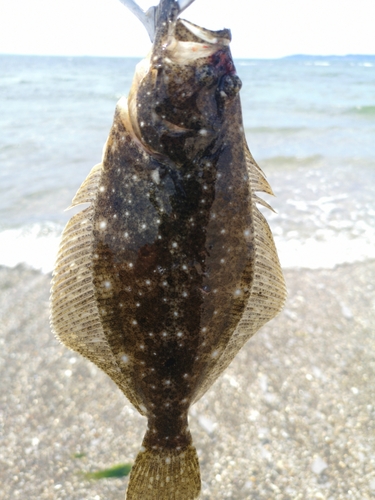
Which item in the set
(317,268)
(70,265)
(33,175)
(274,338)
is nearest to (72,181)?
(33,175)

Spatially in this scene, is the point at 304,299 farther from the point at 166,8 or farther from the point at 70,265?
the point at 166,8

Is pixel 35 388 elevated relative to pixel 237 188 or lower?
lower

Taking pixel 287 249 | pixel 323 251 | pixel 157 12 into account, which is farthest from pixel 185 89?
pixel 323 251

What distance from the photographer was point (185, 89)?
2.12 m

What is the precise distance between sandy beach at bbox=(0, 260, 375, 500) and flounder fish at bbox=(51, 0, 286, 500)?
5.82 ft

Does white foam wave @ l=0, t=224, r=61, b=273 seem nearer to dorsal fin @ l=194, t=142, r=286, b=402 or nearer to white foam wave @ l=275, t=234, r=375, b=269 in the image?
white foam wave @ l=275, t=234, r=375, b=269

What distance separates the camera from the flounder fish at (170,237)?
213 cm

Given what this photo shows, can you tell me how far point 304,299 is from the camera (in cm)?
607

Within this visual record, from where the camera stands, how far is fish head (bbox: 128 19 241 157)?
2104mm

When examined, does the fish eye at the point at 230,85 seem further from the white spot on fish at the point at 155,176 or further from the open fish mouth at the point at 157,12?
the white spot on fish at the point at 155,176

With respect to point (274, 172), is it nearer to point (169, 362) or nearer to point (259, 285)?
point (259, 285)

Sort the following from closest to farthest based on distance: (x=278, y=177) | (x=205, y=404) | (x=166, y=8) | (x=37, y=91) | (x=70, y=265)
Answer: (x=166, y=8) → (x=70, y=265) → (x=205, y=404) → (x=278, y=177) → (x=37, y=91)

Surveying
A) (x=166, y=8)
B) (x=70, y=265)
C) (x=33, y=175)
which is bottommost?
(x=33, y=175)

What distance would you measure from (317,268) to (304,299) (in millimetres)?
961
